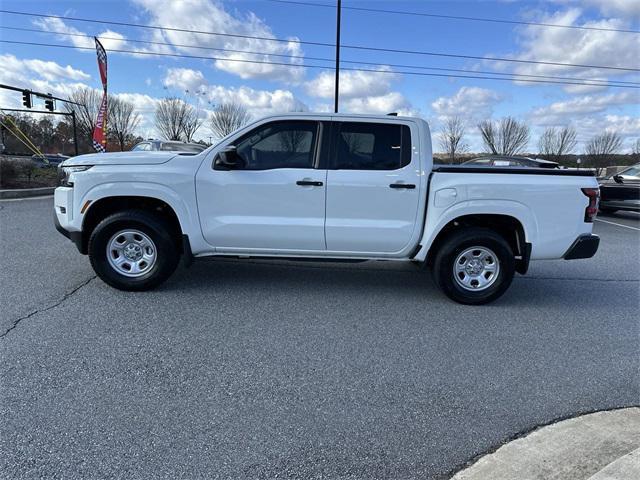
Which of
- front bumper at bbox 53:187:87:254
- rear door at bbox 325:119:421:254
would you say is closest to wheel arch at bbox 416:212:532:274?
rear door at bbox 325:119:421:254

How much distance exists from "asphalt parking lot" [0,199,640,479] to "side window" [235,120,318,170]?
4.78ft

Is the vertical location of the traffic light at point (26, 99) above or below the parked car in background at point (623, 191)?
above

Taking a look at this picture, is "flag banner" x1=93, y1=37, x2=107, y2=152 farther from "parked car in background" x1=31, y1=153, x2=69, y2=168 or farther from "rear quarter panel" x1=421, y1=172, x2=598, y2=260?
"rear quarter panel" x1=421, y1=172, x2=598, y2=260

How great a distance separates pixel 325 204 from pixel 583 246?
9.08ft

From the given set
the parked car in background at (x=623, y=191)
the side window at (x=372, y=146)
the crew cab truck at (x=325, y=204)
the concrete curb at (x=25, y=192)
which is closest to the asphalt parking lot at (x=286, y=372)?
the crew cab truck at (x=325, y=204)

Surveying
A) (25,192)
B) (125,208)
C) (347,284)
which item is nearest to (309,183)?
(347,284)

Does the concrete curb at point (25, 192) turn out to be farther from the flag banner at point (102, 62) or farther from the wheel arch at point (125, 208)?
the wheel arch at point (125, 208)

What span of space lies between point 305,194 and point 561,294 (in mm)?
3427

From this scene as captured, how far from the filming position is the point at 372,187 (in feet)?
14.3

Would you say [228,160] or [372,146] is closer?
[228,160]

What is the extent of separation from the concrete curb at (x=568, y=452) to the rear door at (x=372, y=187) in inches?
92.3

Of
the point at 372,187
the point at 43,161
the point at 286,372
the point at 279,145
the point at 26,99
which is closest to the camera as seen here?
the point at 286,372

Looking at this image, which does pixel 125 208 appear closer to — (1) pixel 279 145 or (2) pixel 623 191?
(1) pixel 279 145

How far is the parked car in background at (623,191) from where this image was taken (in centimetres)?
1186
